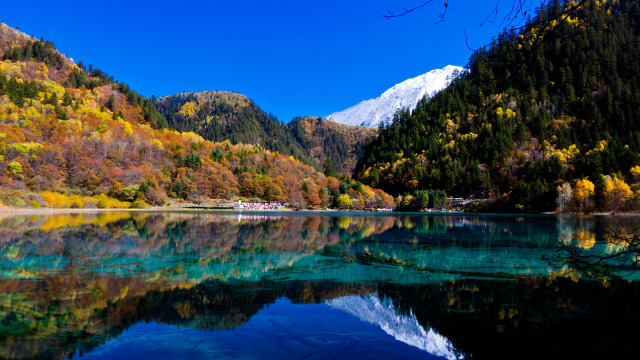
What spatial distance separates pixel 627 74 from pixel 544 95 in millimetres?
22420

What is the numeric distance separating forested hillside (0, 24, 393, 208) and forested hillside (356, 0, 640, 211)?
81.7 feet

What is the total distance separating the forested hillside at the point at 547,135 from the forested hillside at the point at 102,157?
24889 millimetres

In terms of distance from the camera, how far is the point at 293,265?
1255 cm

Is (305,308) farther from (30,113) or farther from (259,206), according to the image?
(30,113)

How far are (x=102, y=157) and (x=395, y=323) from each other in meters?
89.6

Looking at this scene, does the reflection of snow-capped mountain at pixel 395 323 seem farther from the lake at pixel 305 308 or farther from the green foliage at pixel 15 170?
the green foliage at pixel 15 170

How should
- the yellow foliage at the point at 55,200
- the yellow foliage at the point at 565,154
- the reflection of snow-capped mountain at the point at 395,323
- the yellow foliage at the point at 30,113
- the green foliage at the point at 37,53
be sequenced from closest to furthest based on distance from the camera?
the reflection of snow-capped mountain at the point at 395,323, the yellow foliage at the point at 55,200, the yellow foliage at the point at 30,113, the yellow foliage at the point at 565,154, the green foliage at the point at 37,53

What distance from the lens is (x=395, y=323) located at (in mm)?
6707

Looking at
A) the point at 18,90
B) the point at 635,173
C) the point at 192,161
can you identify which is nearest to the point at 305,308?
the point at 635,173

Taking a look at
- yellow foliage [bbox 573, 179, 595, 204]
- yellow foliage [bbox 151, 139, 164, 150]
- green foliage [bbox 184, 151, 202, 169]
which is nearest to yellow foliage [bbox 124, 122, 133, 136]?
yellow foliage [bbox 151, 139, 164, 150]

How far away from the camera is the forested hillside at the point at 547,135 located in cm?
8069

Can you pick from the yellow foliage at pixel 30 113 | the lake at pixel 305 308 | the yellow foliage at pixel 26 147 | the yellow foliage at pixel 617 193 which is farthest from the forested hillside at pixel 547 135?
the yellow foliage at pixel 30 113

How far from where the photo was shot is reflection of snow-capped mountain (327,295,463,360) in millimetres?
5664

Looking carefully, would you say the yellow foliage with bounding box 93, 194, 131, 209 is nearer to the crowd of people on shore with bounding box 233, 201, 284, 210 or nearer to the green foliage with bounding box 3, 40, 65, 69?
the crowd of people on shore with bounding box 233, 201, 284, 210
